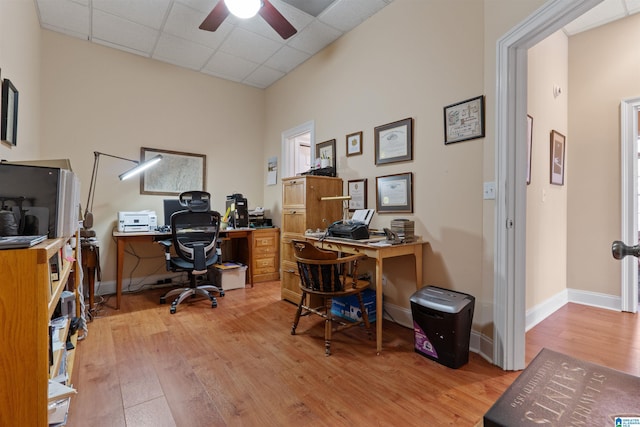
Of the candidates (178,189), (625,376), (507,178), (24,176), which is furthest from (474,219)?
(178,189)

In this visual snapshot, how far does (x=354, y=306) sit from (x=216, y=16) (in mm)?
2643

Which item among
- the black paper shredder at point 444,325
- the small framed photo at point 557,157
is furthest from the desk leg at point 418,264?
the small framed photo at point 557,157

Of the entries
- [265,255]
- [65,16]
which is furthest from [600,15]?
[65,16]

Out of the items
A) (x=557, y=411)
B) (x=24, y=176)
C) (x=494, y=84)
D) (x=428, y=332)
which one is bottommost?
(x=428, y=332)

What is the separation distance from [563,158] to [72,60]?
5.43 metres

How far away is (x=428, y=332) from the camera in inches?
77.8

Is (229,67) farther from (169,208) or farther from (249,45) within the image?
(169,208)

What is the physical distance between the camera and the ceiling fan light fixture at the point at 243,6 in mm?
2100

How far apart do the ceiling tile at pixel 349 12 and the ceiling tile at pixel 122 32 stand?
73.4 inches

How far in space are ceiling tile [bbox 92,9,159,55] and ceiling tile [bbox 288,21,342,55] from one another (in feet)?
5.01

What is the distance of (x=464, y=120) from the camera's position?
2158 millimetres

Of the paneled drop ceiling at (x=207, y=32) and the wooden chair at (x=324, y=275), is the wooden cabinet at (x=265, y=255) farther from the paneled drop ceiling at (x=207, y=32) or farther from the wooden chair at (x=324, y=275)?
the paneled drop ceiling at (x=207, y=32)

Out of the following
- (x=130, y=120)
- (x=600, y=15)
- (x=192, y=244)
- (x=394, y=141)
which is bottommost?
(x=192, y=244)

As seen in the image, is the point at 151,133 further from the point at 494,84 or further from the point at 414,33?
the point at 494,84
